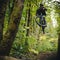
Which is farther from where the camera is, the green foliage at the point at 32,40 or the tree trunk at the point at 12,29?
the green foliage at the point at 32,40

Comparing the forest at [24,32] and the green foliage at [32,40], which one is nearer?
the forest at [24,32]

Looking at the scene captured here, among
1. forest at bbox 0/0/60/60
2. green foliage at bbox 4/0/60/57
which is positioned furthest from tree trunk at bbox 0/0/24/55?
green foliage at bbox 4/0/60/57

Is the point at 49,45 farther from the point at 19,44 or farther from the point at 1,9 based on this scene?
the point at 1,9

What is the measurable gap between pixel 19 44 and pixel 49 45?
1.75 m

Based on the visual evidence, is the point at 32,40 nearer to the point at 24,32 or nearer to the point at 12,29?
the point at 24,32

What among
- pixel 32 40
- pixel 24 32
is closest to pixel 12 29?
pixel 24 32

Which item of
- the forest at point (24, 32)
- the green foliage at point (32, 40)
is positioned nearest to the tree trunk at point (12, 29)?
the forest at point (24, 32)

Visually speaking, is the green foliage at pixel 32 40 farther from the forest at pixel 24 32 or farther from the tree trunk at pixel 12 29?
the tree trunk at pixel 12 29

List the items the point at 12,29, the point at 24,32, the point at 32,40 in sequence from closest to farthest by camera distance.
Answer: the point at 12,29 < the point at 24,32 < the point at 32,40

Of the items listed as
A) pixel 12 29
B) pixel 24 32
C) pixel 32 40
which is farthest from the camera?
pixel 32 40

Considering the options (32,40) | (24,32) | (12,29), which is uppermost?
(12,29)

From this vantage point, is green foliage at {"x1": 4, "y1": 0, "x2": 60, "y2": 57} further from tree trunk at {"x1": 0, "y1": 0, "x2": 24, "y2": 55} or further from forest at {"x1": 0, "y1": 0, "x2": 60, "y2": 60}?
tree trunk at {"x1": 0, "y1": 0, "x2": 24, "y2": 55}

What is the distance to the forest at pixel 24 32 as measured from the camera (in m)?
9.08

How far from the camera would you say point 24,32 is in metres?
12.4
